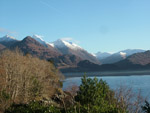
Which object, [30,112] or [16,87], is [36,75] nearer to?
[16,87]

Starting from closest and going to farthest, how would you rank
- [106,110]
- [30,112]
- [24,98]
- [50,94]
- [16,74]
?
1. [106,110]
2. [30,112]
3. [24,98]
4. [16,74]
5. [50,94]

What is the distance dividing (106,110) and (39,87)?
3227 centimetres

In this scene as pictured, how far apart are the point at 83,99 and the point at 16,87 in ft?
65.0

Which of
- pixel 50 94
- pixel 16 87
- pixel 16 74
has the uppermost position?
pixel 16 74

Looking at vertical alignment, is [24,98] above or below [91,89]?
below

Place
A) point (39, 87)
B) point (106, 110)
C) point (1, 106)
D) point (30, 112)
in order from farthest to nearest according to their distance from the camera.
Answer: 1. point (39, 87)
2. point (1, 106)
3. point (30, 112)
4. point (106, 110)

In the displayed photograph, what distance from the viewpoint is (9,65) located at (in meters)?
36.9

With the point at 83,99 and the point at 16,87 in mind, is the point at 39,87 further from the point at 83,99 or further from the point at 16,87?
the point at 83,99

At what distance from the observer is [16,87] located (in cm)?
3519

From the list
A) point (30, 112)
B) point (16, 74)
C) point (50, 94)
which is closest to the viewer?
point (30, 112)

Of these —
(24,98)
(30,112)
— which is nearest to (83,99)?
(30,112)

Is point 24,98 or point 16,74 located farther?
point 16,74

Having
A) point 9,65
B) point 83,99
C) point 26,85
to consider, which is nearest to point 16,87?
point 26,85

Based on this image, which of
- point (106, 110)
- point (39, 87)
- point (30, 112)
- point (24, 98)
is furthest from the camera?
point (39, 87)
